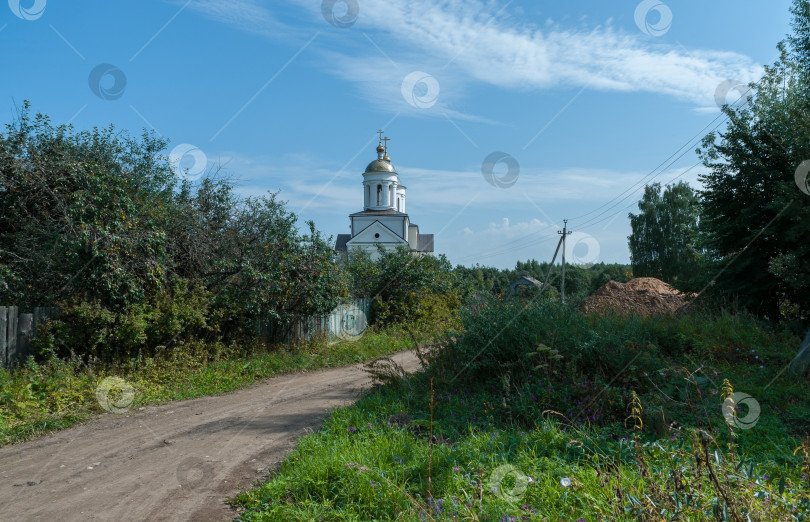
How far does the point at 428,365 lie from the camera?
890cm

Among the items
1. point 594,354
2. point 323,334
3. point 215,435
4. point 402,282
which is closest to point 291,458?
point 215,435

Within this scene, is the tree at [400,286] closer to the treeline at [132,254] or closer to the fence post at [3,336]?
the treeline at [132,254]

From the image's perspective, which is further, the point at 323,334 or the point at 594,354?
the point at 323,334

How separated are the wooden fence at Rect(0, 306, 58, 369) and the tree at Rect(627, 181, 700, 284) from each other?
158ft

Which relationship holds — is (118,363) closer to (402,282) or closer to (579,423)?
(579,423)

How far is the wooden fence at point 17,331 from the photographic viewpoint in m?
9.80

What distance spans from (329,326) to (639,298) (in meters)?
9.58

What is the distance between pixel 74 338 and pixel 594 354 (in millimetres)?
9182

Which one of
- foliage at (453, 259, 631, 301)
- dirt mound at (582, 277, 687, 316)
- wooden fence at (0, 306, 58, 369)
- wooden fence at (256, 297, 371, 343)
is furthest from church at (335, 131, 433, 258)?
wooden fence at (0, 306, 58, 369)

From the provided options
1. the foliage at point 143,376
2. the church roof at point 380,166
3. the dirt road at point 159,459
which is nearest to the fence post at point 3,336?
the foliage at point 143,376

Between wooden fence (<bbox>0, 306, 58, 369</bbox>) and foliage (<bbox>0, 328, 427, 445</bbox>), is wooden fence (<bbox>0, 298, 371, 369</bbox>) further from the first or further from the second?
foliage (<bbox>0, 328, 427, 445</bbox>)

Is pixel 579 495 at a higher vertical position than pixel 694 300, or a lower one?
lower

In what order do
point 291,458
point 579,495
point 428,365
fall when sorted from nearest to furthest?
point 579,495 → point 291,458 → point 428,365

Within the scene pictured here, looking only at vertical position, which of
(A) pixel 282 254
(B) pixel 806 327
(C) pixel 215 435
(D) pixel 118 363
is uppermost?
(A) pixel 282 254
